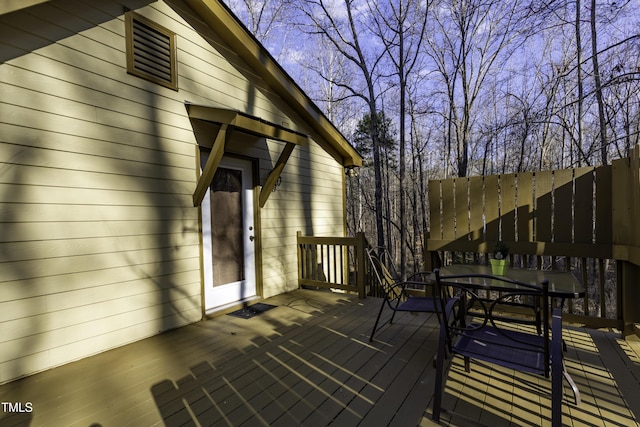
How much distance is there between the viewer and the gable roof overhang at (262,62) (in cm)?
371

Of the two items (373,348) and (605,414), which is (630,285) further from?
(373,348)

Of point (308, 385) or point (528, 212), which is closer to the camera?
point (308, 385)

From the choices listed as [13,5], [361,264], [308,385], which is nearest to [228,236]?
[361,264]

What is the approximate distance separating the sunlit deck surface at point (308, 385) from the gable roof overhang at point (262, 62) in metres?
3.49

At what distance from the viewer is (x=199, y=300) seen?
3602 mm

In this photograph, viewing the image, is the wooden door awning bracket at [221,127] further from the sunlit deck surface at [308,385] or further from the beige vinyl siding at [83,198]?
the sunlit deck surface at [308,385]

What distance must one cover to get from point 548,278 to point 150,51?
411cm

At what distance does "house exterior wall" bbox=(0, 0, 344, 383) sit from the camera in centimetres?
233

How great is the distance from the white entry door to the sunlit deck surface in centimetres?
87

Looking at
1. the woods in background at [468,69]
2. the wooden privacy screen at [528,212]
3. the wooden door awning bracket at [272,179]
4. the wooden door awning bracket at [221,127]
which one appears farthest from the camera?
the woods in background at [468,69]

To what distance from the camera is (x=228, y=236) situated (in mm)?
4105

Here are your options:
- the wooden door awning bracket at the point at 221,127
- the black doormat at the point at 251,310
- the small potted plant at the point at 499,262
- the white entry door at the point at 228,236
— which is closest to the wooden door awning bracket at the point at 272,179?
the white entry door at the point at 228,236

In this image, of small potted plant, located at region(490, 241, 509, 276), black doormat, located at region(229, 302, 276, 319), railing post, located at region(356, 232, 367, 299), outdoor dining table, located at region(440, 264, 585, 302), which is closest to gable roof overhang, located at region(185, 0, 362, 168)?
railing post, located at region(356, 232, 367, 299)

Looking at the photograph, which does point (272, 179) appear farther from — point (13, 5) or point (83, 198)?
point (13, 5)
